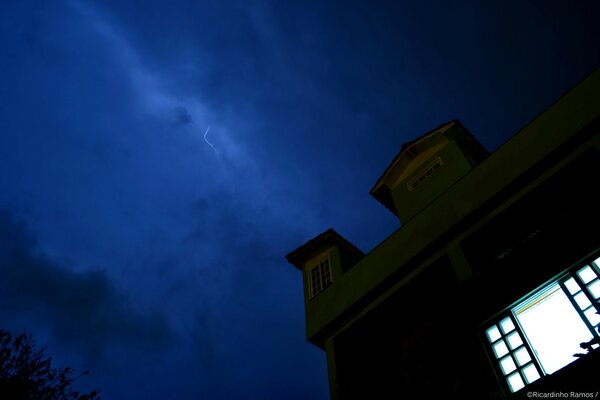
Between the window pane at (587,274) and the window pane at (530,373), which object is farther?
the window pane at (587,274)

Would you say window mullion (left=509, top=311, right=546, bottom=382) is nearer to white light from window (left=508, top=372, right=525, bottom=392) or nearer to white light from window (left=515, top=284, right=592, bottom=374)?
white light from window (left=515, top=284, right=592, bottom=374)

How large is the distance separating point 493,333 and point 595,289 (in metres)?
2.46

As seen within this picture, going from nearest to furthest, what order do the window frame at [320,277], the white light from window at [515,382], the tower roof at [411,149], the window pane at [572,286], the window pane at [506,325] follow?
1. the white light from window at [515,382]
2. the window pane at [572,286]
3. the window pane at [506,325]
4. the window frame at [320,277]
5. the tower roof at [411,149]

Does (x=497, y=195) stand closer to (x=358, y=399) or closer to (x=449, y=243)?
(x=449, y=243)

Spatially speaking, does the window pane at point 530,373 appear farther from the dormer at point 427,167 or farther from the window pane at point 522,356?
the dormer at point 427,167

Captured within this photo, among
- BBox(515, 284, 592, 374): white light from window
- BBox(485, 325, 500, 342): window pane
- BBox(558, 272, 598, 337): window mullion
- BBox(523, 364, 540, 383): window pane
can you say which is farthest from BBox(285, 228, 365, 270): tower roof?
BBox(523, 364, 540, 383): window pane

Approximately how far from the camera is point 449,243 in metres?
13.9

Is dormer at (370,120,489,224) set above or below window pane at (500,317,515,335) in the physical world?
above

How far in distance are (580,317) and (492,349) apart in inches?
84.3

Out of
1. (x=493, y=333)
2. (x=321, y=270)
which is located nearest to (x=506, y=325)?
(x=493, y=333)

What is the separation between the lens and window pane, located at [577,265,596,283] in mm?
9227

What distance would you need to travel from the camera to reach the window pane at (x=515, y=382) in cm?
Answer: 908

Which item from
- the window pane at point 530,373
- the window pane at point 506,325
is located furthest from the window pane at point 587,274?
the window pane at point 530,373

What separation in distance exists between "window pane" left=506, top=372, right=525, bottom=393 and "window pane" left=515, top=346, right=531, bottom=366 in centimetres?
27
